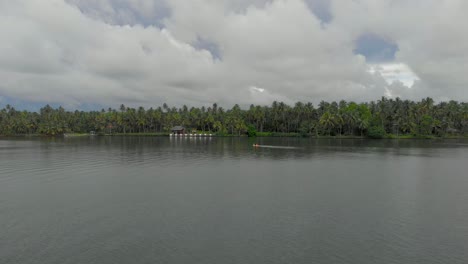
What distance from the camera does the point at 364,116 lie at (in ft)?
A: 484

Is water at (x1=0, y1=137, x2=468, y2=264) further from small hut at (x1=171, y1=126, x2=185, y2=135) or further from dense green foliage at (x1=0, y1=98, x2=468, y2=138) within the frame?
small hut at (x1=171, y1=126, x2=185, y2=135)

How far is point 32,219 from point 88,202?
15.2ft

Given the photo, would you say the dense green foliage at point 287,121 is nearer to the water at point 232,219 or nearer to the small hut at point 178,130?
the small hut at point 178,130

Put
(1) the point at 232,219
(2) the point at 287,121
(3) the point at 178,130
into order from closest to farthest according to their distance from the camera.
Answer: (1) the point at 232,219 < (2) the point at 287,121 < (3) the point at 178,130

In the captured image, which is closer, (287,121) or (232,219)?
(232,219)

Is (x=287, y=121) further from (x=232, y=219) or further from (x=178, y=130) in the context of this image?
(x=232, y=219)

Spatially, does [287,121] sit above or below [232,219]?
above

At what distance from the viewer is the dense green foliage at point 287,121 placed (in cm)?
14638

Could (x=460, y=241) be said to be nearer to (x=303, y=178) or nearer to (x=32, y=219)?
(x=303, y=178)

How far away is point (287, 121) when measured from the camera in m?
167

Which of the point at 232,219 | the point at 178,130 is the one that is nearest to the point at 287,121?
the point at 178,130

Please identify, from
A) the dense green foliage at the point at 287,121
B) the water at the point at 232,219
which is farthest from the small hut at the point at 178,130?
the water at the point at 232,219

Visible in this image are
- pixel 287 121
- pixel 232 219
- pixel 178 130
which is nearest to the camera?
pixel 232 219

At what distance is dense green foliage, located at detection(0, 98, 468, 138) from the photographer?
146375 millimetres
